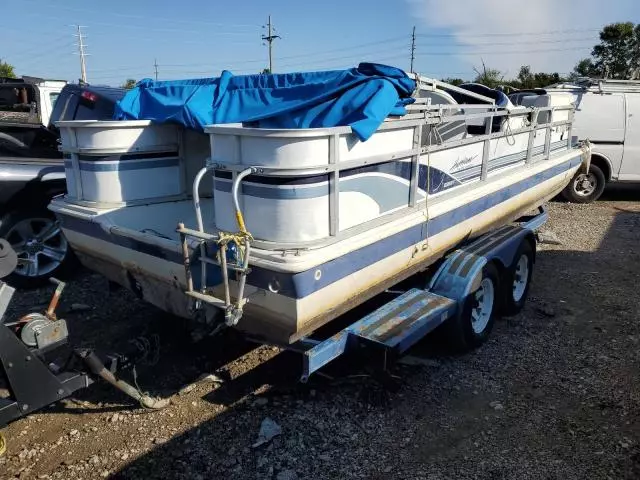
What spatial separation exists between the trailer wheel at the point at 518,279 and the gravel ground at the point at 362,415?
167 mm

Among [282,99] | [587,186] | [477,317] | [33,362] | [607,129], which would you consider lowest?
[477,317]

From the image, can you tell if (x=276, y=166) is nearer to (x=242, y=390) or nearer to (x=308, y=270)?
(x=308, y=270)

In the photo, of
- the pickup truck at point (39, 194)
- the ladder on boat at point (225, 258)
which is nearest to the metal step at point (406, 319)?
the ladder on boat at point (225, 258)

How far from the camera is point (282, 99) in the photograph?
12.8 feet

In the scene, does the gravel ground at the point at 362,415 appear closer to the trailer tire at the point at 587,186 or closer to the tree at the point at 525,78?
the trailer tire at the point at 587,186

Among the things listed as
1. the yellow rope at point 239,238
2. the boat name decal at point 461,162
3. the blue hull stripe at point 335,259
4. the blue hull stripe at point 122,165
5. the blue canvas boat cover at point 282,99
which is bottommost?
the blue hull stripe at point 335,259

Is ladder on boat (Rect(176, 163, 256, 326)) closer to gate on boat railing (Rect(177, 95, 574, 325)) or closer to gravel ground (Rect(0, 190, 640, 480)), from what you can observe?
gate on boat railing (Rect(177, 95, 574, 325))

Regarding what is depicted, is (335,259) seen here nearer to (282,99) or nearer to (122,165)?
(282,99)

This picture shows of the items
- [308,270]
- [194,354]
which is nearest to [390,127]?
[308,270]

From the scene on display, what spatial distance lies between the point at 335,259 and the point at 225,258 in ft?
2.08

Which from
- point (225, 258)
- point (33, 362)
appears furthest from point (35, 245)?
point (225, 258)

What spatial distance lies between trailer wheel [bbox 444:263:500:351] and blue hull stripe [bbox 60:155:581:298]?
22.5 inches

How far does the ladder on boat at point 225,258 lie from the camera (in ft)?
9.64

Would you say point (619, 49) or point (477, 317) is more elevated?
point (619, 49)
